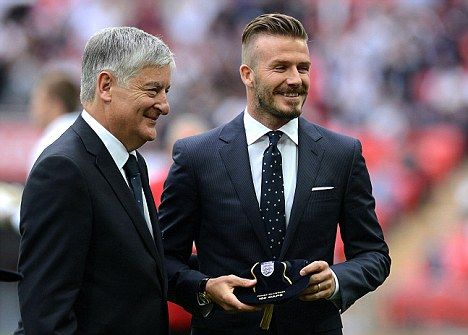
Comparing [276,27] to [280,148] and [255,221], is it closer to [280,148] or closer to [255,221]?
[280,148]

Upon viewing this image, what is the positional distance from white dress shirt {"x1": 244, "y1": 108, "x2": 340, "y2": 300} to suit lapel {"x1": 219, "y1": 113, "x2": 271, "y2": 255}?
0.02 meters

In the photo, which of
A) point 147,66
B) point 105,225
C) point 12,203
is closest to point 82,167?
point 105,225

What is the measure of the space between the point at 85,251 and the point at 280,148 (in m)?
0.87

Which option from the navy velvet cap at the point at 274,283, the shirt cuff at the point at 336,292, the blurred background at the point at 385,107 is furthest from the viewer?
the blurred background at the point at 385,107

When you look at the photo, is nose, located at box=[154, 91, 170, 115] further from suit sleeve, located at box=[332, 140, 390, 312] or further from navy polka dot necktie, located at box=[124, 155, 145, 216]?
Result: suit sleeve, located at box=[332, 140, 390, 312]

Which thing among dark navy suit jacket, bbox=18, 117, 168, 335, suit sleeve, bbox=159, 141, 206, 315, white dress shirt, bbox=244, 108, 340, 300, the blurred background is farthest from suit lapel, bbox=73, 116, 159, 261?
the blurred background

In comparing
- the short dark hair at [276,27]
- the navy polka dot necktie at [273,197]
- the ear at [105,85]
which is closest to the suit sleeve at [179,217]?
the navy polka dot necktie at [273,197]

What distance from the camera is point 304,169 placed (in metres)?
3.35

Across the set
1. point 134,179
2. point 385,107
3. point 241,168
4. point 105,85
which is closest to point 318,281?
point 241,168

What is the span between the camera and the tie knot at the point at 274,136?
3371mm

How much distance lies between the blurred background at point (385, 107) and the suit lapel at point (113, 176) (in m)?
6.50

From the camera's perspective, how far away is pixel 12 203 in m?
6.78

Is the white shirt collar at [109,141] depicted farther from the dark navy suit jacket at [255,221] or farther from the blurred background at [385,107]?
the blurred background at [385,107]

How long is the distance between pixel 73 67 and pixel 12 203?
5.34 m
